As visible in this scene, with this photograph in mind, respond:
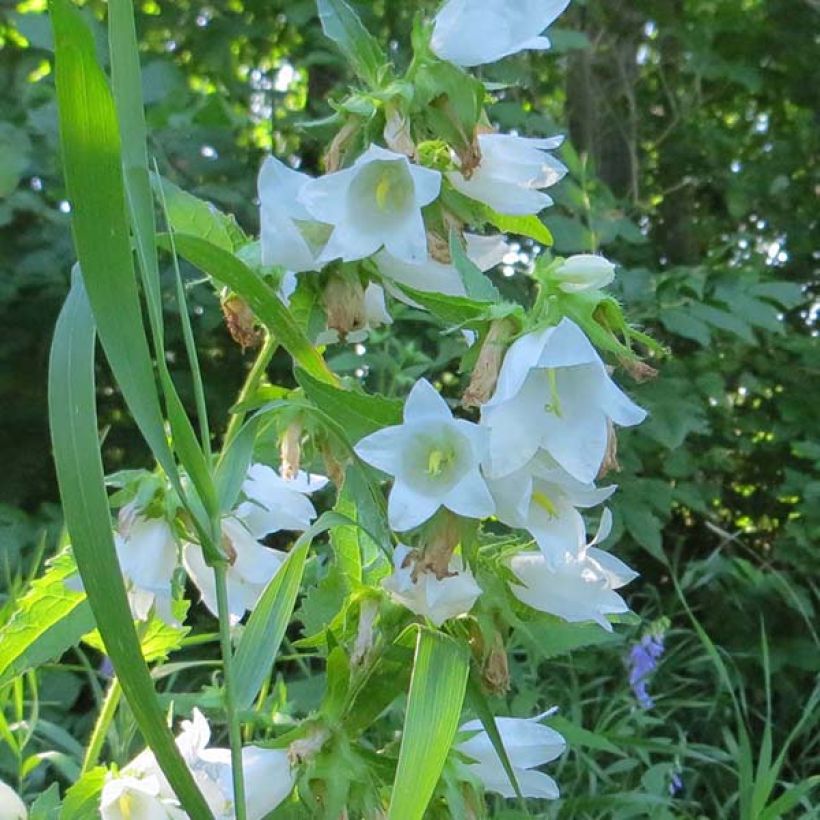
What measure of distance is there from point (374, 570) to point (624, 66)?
95.1 inches

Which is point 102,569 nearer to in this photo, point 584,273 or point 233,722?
point 233,722

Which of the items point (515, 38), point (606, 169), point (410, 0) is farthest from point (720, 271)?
point (515, 38)

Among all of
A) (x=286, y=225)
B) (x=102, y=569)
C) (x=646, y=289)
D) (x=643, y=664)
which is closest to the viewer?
(x=102, y=569)

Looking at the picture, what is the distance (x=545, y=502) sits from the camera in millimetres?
394

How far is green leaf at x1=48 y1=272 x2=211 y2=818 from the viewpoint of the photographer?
313 mm

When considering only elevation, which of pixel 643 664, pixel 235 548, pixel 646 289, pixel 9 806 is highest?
pixel 235 548

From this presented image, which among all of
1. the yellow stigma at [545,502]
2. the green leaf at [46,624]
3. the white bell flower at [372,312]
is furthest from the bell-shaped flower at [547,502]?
the green leaf at [46,624]

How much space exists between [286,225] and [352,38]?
0.27 feet

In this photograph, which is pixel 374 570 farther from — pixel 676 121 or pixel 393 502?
pixel 676 121

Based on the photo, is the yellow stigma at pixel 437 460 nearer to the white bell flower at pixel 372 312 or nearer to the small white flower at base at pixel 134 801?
the white bell flower at pixel 372 312

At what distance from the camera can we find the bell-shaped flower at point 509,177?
0.42 meters

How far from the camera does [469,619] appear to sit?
41 cm

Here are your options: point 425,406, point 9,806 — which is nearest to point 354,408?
point 425,406

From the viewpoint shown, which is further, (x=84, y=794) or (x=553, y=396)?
(x=84, y=794)
